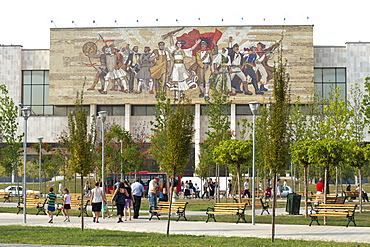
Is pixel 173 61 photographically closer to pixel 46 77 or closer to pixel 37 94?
pixel 46 77

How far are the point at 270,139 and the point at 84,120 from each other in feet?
23.4

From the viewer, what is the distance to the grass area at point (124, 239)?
51.6 feet

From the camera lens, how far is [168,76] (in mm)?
68625

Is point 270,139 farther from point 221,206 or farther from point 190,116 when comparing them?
point 221,206

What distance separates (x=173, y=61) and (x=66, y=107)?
14.5 metres

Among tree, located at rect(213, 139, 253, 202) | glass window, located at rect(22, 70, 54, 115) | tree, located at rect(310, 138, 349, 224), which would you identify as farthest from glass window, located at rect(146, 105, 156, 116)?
tree, located at rect(310, 138, 349, 224)

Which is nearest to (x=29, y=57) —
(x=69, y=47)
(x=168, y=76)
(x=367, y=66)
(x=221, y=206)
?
(x=69, y=47)

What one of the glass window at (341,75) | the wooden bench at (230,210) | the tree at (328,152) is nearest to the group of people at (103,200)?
the wooden bench at (230,210)

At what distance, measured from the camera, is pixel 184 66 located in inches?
2694

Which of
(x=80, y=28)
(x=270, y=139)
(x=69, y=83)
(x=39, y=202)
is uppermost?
(x=80, y=28)

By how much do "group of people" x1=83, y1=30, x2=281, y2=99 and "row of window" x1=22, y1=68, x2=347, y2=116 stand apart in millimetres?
3405

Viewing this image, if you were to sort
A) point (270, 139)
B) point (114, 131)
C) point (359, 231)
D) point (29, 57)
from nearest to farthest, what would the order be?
point (270, 139) < point (359, 231) < point (114, 131) < point (29, 57)

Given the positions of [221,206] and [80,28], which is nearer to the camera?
[221,206]

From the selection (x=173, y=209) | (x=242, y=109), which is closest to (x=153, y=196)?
(x=173, y=209)
